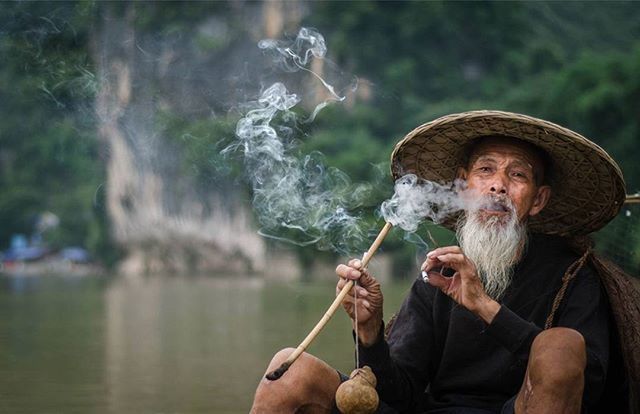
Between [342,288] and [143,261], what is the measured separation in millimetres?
42438

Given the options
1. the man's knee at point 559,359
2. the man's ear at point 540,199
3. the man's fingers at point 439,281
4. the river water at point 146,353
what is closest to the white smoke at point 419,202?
the man's ear at point 540,199

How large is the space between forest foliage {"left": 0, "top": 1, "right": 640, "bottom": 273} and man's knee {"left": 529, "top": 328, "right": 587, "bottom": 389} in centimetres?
2086

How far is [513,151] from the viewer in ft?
11.5

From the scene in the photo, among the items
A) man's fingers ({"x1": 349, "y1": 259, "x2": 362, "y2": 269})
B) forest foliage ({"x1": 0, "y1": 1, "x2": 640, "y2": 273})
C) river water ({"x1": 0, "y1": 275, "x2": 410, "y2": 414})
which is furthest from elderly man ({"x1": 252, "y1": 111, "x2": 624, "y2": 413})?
forest foliage ({"x1": 0, "y1": 1, "x2": 640, "y2": 273})

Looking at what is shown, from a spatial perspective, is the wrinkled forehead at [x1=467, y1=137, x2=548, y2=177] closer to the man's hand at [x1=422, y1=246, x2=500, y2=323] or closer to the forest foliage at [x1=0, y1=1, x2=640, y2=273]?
the man's hand at [x1=422, y1=246, x2=500, y2=323]

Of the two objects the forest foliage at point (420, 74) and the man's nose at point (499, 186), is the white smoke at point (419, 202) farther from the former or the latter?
the forest foliage at point (420, 74)

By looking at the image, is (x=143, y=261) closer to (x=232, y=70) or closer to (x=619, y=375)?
(x=232, y=70)

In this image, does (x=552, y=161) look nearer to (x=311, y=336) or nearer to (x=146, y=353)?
(x=311, y=336)

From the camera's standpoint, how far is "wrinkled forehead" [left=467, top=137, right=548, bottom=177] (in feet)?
11.5

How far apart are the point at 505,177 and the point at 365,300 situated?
2.00ft

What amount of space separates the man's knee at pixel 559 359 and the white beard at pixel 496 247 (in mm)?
503

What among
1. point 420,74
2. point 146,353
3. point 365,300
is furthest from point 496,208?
point 420,74

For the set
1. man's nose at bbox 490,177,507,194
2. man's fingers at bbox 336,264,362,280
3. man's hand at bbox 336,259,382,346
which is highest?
man's nose at bbox 490,177,507,194

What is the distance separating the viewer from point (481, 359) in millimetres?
3322
